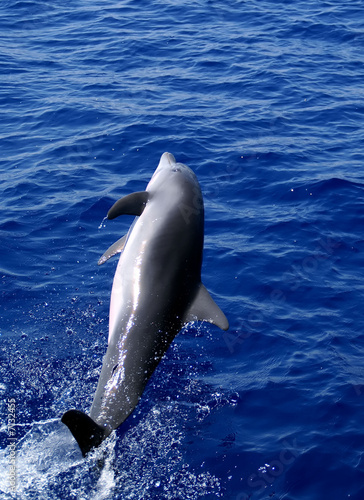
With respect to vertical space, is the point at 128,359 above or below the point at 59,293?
above

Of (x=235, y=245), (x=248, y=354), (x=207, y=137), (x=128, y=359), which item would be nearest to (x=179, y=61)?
(x=207, y=137)

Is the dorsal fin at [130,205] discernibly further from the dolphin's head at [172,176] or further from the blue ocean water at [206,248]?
the blue ocean water at [206,248]

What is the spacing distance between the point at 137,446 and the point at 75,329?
130 inches

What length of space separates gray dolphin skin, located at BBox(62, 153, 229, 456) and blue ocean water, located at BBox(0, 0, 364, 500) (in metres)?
1.33

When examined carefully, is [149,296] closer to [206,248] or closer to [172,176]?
[172,176]

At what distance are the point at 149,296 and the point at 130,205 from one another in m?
1.50

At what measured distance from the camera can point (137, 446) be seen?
1062cm

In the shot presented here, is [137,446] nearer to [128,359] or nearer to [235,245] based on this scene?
[128,359]

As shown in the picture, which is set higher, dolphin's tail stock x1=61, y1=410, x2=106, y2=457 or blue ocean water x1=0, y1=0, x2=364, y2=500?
dolphin's tail stock x1=61, y1=410, x2=106, y2=457

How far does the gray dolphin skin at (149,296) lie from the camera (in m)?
9.73

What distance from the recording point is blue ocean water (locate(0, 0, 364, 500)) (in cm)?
1054

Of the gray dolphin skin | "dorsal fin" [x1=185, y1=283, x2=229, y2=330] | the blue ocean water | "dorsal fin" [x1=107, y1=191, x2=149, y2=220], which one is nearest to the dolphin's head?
the gray dolphin skin

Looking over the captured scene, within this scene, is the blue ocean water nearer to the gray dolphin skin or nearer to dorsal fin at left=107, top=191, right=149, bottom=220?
the gray dolphin skin

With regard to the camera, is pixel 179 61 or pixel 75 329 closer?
pixel 75 329
